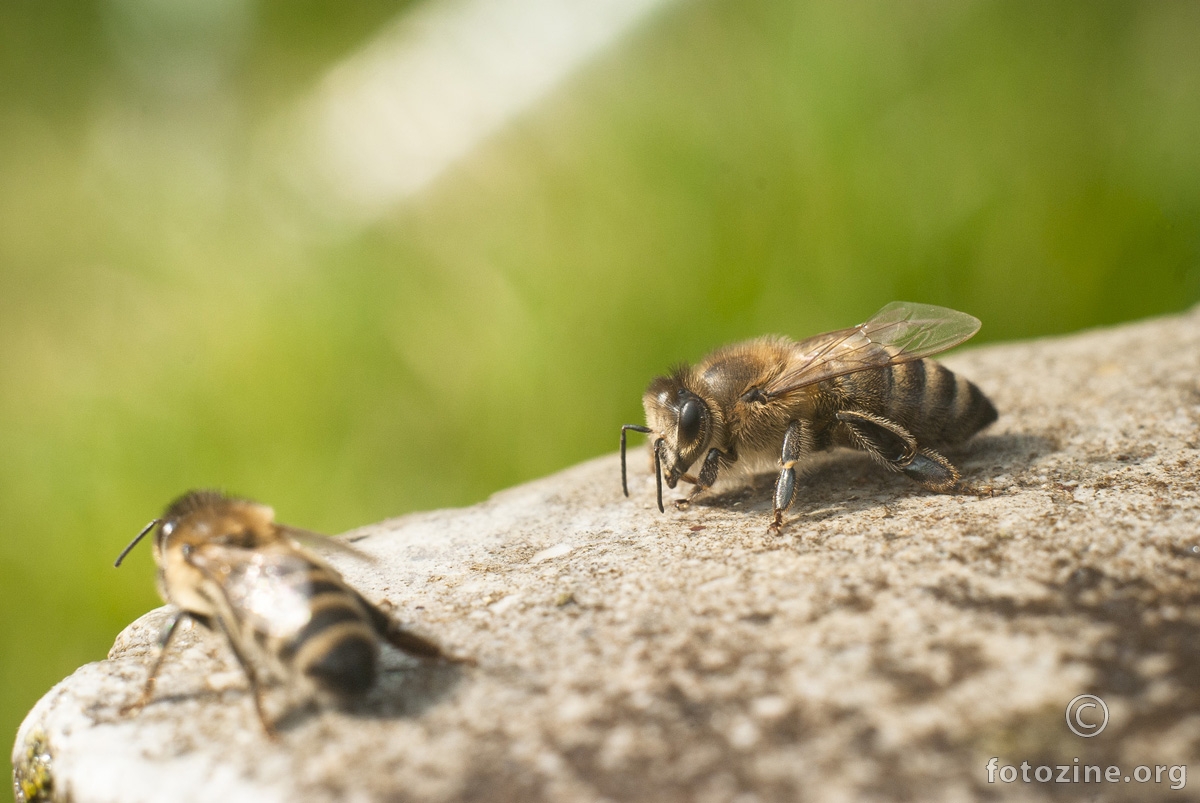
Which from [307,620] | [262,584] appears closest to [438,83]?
[262,584]

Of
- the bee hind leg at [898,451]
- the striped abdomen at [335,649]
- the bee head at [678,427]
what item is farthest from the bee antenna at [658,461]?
the striped abdomen at [335,649]

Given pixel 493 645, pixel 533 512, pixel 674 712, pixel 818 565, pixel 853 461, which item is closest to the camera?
pixel 674 712

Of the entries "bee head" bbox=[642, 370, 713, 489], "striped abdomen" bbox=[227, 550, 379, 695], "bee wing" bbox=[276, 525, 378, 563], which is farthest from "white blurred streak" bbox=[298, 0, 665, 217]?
"striped abdomen" bbox=[227, 550, 379, 695]

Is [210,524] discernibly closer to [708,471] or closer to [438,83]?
[708,471]

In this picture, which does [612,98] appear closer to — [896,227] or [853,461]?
[896,227]

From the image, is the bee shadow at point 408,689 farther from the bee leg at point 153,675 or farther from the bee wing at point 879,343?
the bee wing at point 879,343

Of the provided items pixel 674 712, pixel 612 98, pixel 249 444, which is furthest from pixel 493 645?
pixel 612 98
